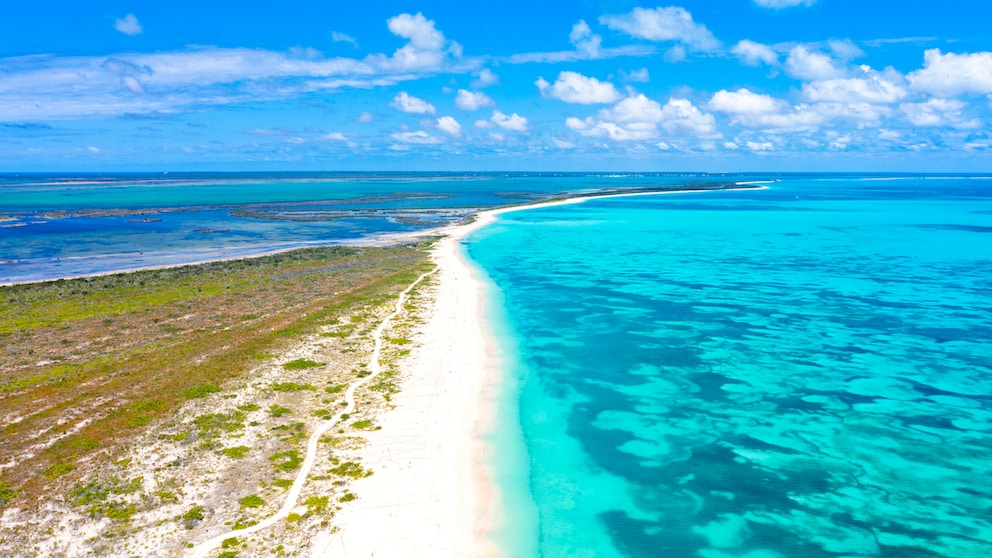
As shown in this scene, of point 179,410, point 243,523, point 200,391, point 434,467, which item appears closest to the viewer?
point 243,523

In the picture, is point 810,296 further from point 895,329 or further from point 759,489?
point 759,489

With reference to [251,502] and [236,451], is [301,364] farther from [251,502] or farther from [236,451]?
[251,502]

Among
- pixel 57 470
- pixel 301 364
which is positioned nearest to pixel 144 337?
pixel 301 364

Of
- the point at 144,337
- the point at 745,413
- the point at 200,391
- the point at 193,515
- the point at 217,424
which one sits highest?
the point at 144,337

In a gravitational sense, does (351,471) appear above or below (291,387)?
below

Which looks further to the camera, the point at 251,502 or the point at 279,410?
the point at 279,410

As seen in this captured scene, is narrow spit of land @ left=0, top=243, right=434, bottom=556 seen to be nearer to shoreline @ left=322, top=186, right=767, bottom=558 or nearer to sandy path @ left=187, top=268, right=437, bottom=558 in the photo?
sandy path @ left=187, top=268, right=437, bottom=558

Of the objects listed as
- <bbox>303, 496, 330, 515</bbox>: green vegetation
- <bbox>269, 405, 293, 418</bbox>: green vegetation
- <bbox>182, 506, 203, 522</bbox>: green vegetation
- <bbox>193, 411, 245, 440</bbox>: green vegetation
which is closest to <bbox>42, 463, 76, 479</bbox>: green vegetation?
<bbox>193, 411, 245, 440</bbox>: green vegetation
